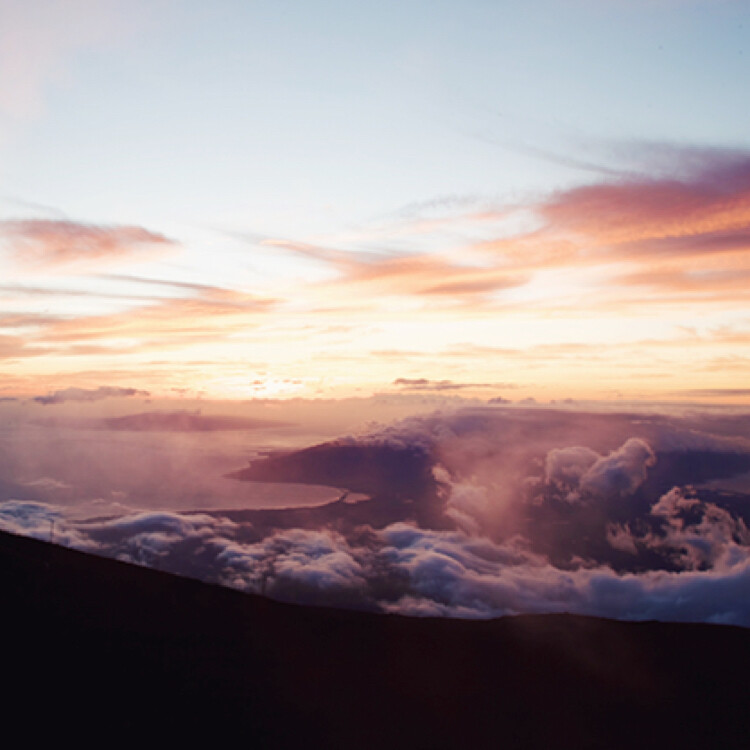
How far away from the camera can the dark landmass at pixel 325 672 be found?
12.2 m

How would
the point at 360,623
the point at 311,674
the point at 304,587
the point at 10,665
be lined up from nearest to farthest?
the point at 10,665 < the point at 311,674 < the point at 360,623 < the point at 304,587

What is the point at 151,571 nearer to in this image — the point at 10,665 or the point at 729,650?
the point at 10,665

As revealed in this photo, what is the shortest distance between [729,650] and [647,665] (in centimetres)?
432

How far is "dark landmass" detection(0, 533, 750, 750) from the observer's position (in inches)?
481

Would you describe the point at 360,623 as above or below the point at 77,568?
below

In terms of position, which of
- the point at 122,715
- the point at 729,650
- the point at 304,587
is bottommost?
the point at 304,587

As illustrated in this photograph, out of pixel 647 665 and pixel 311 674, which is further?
pixel 647 665

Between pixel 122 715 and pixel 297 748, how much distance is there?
3485 millimetres

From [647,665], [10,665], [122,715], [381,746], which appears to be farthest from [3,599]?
[647,665]

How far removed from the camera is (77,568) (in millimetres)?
21891

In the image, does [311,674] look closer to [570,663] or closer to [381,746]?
[381,746]

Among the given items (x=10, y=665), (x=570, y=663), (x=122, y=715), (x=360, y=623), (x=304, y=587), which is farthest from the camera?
(x=304, y=587)

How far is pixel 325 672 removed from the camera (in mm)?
16359

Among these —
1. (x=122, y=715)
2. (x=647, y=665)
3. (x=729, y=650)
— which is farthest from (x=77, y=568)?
(x=729, y=650)
